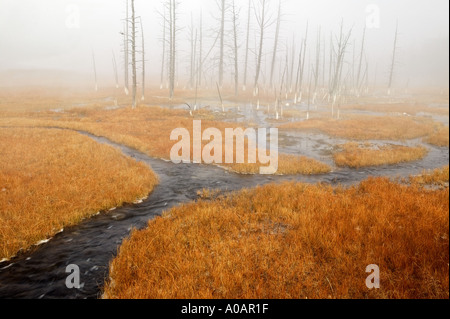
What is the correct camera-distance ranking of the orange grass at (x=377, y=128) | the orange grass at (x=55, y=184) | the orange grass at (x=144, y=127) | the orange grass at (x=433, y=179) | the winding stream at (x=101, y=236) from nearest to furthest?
1. the winding stream at (x=101, y=236)
2. the orange grass at (x=55, y=184)
3. the orange grass at (x=433, y=179)
4. the orange grass at (x=144, y=127)
5. the orange grass at (x=377, y=128)

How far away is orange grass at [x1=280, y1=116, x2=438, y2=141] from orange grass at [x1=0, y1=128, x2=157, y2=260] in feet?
58.0

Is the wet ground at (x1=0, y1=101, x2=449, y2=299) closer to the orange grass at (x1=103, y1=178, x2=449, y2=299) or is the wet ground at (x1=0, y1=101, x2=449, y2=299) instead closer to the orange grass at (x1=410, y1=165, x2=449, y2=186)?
the orange grass at (x1=103, y1=178, x2=449, y2=299)

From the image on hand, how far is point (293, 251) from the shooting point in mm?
6000

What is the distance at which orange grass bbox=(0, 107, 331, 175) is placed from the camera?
14414mm

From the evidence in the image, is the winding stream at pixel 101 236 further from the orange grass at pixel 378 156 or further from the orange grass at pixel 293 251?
the orange grass at pixel 378 156

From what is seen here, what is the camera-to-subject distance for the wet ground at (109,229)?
5422 mm

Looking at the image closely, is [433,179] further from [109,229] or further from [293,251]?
[109,229]

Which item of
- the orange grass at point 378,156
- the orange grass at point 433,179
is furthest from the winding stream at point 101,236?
the orange grass at point 433,179

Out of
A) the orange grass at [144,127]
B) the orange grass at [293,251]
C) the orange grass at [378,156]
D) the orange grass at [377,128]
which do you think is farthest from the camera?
the orange grass at [377,128]

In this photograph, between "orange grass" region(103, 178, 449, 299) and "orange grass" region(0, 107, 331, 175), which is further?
"orange grass" region(0, 107, 331, 175)

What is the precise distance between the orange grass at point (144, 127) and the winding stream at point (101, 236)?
46.4 inches

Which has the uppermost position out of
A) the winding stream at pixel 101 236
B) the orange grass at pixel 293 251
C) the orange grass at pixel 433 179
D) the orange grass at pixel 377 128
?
the orange grass at pixel 377 128

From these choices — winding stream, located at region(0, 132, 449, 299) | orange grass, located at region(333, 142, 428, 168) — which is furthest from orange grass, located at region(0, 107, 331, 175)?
orange grass, located at region(333, 142, 428, 168)

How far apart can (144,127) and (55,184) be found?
13.6m
